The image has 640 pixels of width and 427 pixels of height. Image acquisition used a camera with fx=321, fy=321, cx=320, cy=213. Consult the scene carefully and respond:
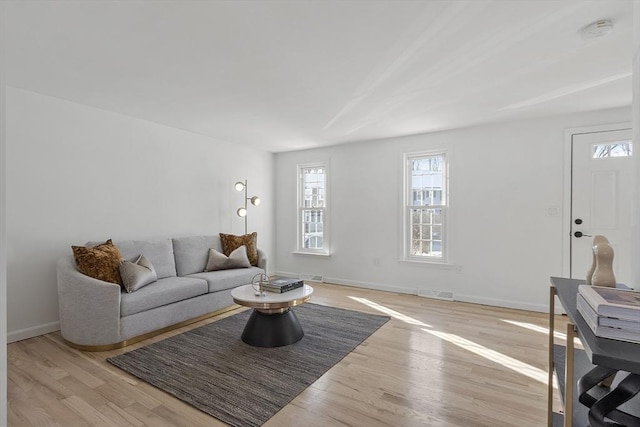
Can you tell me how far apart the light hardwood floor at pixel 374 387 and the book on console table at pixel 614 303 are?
123cm

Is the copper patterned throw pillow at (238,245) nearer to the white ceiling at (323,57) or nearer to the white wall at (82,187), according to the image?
the white wall at (82,187)

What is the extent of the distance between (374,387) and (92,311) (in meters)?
2.50

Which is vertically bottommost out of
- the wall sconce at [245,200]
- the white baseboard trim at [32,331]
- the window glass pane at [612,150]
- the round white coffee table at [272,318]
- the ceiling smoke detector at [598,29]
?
the white baseboard trim at [32,331]

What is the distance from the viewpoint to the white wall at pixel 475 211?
397 cm

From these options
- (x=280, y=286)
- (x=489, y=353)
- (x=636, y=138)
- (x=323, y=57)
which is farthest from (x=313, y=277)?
(x=636, y=138)

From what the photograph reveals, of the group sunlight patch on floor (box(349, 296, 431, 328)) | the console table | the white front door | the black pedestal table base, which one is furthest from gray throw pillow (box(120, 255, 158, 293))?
the white front door

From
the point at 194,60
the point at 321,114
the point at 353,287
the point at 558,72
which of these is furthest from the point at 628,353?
the point at 353,287

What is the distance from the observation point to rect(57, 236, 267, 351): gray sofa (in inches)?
112

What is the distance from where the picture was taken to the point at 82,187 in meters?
3.55

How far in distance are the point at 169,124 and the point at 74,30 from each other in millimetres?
2221

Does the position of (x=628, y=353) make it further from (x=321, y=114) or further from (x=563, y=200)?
(x=563, y=200)

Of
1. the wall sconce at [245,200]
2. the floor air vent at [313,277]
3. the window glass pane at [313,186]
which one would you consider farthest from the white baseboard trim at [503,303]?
the wall sconce at [245,200]

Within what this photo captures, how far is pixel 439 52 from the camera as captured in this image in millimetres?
2369

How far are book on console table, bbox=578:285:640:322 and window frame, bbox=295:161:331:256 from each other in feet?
15.1
